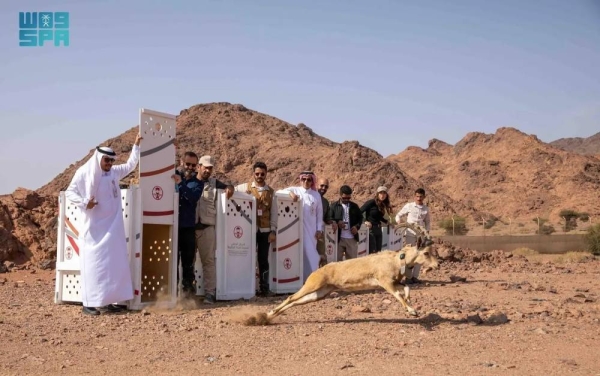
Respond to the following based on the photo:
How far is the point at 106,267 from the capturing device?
9.15m

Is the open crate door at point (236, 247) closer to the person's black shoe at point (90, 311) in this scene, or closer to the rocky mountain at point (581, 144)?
the person's black shoe at point (90, 311)

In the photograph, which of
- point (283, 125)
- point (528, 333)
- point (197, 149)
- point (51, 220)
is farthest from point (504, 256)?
point (283, 125)

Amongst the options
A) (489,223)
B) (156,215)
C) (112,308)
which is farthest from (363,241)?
(489,223)

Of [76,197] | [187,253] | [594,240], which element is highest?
[76,197]

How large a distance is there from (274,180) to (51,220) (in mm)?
44635

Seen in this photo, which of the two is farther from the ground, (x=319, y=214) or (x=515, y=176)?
(x=515, y=176)

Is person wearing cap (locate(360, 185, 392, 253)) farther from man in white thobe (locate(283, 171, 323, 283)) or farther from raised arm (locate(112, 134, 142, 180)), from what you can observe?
raised arm (locate(112, 134, 142, 180))

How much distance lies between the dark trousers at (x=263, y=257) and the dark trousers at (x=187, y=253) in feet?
4.67

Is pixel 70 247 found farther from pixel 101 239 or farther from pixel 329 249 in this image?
pixel 329 249

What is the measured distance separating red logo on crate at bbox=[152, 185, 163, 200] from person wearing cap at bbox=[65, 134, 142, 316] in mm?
579

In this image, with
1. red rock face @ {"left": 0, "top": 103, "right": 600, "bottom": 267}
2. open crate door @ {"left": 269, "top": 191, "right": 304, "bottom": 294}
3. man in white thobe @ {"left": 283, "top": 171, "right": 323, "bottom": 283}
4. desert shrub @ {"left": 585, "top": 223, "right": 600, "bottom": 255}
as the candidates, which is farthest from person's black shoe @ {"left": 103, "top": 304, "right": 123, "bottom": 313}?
red rock face @ {"left": 0, "top": 103, "right": 600, "bottom": 267}

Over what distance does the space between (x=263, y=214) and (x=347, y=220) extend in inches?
81.2

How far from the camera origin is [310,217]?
12.3 meters

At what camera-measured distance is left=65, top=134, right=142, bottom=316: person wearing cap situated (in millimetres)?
9094
